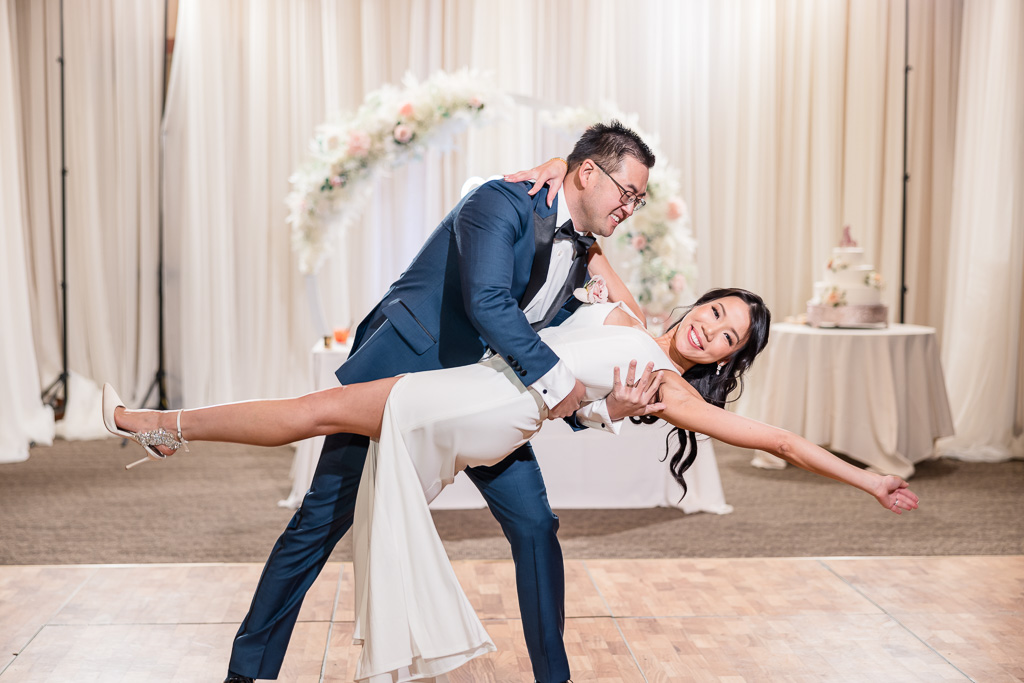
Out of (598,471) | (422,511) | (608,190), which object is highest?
(608,190)

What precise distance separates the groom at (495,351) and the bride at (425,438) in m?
0.08

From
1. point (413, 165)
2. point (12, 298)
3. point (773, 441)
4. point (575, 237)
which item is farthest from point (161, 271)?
point (773, 441)

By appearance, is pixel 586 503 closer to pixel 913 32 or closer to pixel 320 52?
pixel 320 52

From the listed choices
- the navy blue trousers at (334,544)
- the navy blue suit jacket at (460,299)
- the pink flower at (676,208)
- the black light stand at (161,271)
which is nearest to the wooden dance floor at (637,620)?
the navy blue trousers at (334,544)

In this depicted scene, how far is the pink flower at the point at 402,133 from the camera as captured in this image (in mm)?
4156

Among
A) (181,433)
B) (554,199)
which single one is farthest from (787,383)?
(181,433)

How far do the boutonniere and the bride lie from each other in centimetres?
13

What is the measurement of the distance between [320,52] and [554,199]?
4499 mm

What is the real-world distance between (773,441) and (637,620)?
106 centimetres

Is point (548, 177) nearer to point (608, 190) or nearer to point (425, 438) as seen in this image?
point (608, 190)

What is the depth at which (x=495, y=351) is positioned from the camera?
2.00m

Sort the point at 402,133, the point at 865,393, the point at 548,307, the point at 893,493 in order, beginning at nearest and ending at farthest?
the point at 893,493 < the point at 548,307 < the point at 402,133 < the point at 865,393

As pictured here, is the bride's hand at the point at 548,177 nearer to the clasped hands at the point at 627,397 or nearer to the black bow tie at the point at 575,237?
the black bow tie at the point at 575,237

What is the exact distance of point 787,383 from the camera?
191 inches
